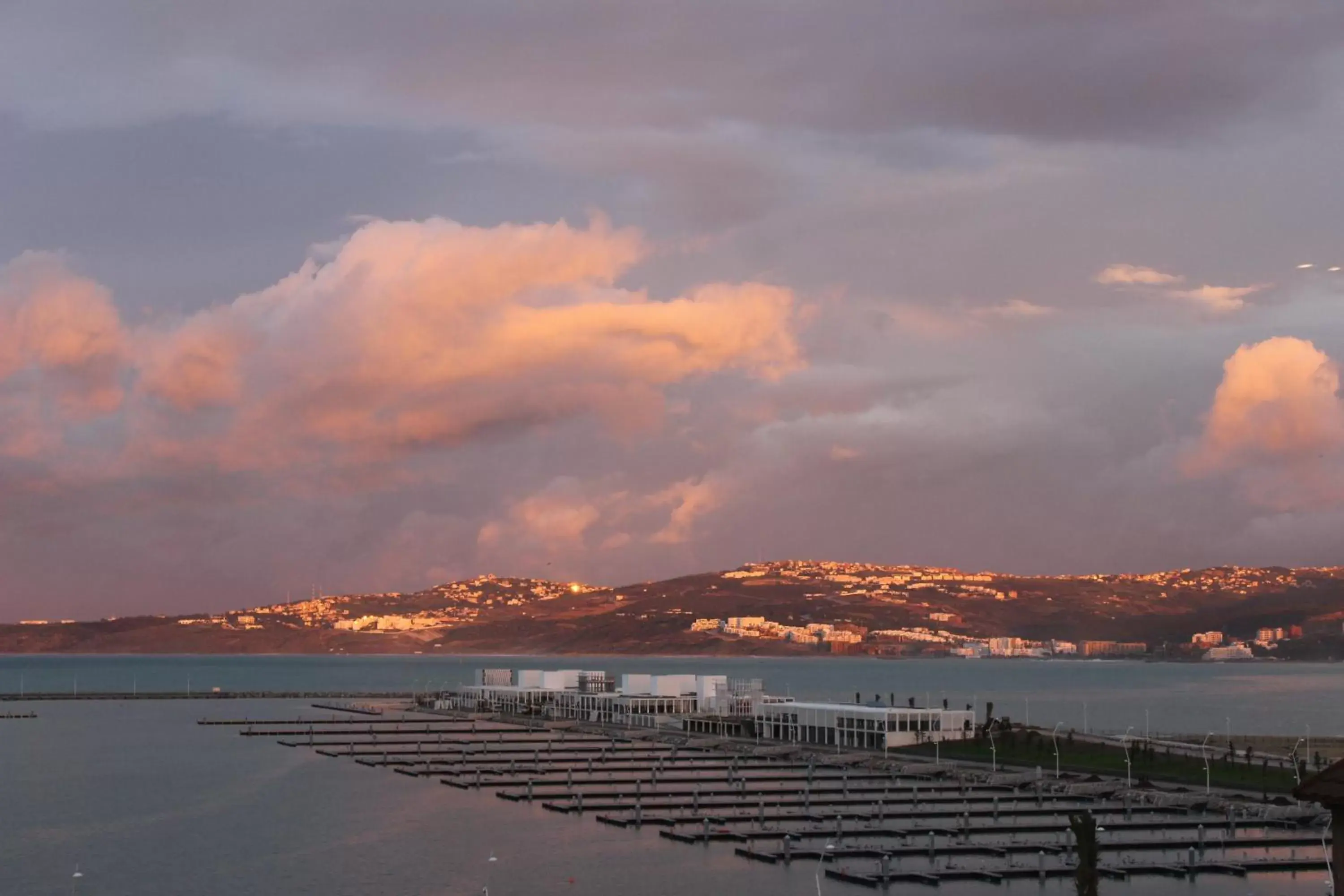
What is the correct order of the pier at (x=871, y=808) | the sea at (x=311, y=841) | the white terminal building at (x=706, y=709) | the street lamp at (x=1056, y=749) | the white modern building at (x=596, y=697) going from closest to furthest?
the sea at (x=311, y=841) < the pier at (x=871, y=808) < the street lamp at (x=1056, y=749) < the white terminal building at (x=706, y=709) < the white modern building at (x=596, y=697)

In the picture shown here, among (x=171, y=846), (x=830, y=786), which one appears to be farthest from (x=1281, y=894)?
(x=171, y=846)

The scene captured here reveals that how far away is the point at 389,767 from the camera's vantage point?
89.7 meters

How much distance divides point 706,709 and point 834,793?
49.4 metres

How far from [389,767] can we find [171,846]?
2575cm

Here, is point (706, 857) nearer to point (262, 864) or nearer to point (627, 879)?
point (627, 879)

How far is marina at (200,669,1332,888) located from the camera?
53.4m

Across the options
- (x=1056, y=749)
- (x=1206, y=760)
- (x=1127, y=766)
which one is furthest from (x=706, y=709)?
(x=1206, y=760)

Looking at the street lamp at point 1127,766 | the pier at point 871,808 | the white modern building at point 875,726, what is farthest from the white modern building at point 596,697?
the street lamp at point 1127,766

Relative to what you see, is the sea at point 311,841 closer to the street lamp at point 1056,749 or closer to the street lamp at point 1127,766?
the street lamp at point 1127,766

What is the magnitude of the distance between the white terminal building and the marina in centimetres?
18

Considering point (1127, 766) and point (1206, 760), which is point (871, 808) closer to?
point (1127, 766)

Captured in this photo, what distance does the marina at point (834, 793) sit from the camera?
53406 millimetres

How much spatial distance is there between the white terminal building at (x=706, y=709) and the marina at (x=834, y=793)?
18 cm

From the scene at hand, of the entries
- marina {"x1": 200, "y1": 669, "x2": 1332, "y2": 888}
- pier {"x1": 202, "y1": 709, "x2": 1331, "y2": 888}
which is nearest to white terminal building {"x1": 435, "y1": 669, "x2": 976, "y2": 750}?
marina {"x1": 200, "y1": 669, "x2": 1332, "y2": 888}
